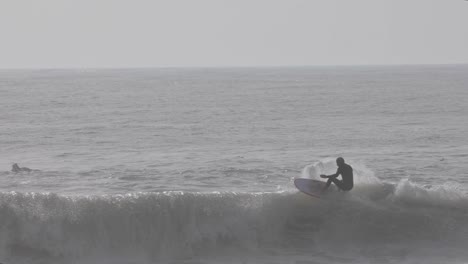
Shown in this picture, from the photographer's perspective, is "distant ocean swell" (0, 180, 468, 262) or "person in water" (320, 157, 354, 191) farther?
"person in water" (320, 157, 354, 191)

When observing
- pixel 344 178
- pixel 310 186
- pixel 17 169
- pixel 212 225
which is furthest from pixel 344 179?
pixel 17 169

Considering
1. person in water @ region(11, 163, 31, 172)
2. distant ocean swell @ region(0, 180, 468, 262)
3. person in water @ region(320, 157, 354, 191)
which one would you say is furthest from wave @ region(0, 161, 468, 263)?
person in water @ region(11, 163, 31, 172)

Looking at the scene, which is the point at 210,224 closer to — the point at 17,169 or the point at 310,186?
the point at 310,186

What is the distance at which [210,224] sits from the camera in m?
22.2

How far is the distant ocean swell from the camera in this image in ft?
68.1

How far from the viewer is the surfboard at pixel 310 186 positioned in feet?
77.9

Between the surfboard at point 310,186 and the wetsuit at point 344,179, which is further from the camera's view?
the surfboard at point 310,186

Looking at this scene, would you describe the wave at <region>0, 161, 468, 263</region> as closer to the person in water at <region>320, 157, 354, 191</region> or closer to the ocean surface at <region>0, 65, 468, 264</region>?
the ocean surface at <region>0, 65, 468, 264</region>

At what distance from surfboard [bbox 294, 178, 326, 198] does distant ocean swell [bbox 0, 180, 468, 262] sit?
0.24 metres

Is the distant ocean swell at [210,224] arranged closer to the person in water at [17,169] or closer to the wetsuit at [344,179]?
the wetsuit at [344,179]

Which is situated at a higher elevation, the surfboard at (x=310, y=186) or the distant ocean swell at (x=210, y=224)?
the surfboard at (x=310, y=186)

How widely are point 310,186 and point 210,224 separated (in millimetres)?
3746

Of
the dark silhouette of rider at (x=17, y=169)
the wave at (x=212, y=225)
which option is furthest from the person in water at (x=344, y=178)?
the dark silhouette of rider at (x=17, y=169)

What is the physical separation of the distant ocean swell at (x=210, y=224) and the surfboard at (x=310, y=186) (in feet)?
0.80
